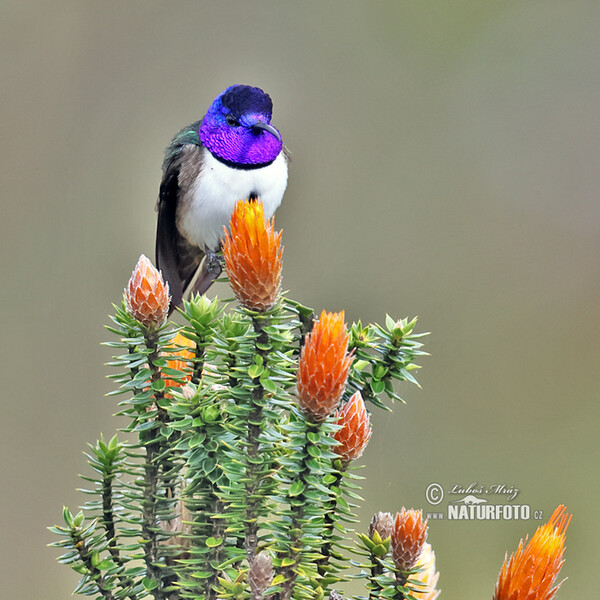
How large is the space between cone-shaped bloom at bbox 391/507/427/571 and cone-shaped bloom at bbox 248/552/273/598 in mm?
62

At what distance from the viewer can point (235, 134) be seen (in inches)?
42.3

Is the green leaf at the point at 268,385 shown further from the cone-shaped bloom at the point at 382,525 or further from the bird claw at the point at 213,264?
the bird claw at the point at 213,264

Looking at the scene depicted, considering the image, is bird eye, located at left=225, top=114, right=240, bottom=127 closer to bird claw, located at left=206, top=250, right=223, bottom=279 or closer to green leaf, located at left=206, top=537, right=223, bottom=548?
bird claw, located at left=206, top=250, right=223, bottom=279

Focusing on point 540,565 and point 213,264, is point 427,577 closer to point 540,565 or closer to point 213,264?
point 540,565

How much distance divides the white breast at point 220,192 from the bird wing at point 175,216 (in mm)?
23

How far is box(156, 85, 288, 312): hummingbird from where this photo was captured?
108 cm

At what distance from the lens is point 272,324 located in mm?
333

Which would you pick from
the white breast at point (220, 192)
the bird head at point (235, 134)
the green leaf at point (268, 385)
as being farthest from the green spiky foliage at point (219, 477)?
the white breast at point (220, 192)

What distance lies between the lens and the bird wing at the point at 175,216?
1.15m

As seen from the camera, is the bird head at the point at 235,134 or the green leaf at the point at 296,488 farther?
the bird head at the point at 235,134

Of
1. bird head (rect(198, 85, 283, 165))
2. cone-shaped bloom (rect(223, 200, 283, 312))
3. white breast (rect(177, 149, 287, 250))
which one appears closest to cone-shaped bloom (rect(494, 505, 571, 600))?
cone-shaped bloom (rect(223, 200, 283, 312))

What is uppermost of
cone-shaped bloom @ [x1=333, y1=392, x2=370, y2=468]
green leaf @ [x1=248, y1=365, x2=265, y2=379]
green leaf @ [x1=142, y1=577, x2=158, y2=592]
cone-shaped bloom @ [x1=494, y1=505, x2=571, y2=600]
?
green leaf @ [x1=248, y1=365, x2=265, y2=379]

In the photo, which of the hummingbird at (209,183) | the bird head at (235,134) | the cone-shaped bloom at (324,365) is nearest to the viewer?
the cone-shaped bloom at (324,365)

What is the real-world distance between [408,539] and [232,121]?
2.48 ft
